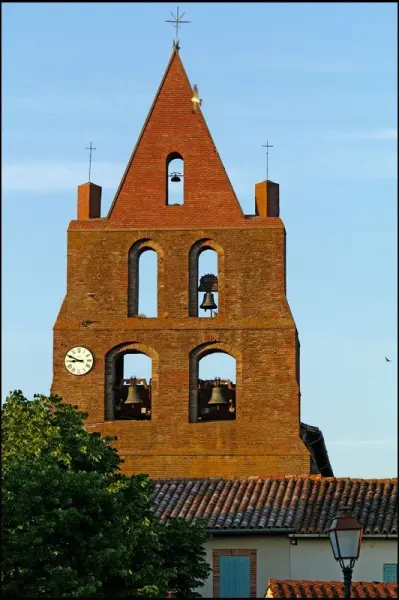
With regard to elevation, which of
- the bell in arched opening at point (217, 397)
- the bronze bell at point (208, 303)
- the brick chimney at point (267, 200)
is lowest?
the bell in arched opening at point (217, 397)

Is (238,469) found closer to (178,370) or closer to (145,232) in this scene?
(178,370)

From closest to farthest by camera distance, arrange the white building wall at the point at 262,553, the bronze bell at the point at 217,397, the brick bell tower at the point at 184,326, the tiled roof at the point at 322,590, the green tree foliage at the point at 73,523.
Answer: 1. the green tree foliage at the point at 73,523
2. the tiled roof at the point at 322,590
3. the white building wall at the point at 262,553
4. the brick bell tower at the point at 184,326
5. the bronze bell at the point at 217,397

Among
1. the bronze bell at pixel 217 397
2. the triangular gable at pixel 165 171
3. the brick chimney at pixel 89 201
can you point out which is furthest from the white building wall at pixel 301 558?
the brick chimney at pixel 89 201

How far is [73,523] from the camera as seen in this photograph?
1224 inches

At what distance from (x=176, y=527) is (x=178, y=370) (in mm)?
15459

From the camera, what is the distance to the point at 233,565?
4184 cm

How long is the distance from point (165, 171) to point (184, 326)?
16.2 feet

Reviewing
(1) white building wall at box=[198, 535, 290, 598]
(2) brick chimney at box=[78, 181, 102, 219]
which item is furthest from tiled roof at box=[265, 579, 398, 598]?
(2) brick chimney at box=[78, 181, 102, 219]

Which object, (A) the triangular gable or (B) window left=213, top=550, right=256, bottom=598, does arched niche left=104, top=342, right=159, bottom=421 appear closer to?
(A) the triangular gable

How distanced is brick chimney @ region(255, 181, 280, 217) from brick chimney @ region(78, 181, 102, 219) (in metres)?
4.81

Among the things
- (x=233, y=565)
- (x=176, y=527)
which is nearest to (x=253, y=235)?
(x=233, y=565)

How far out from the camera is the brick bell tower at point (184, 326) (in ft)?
162

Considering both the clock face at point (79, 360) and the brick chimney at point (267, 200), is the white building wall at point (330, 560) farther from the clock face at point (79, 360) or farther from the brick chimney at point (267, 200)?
the brick chimney at point (267, 200)

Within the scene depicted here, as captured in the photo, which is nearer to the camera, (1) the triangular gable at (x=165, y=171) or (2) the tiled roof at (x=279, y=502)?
(2) the tiled roof at (x=279, y=502)
